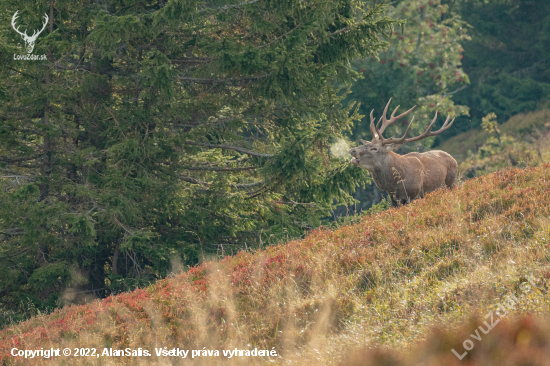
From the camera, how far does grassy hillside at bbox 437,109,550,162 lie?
26.7 m

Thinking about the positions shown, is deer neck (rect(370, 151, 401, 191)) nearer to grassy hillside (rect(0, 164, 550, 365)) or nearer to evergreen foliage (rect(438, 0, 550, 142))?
grassy hillside (rect(0, 164, 550, 365))

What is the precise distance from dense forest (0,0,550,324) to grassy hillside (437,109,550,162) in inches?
663

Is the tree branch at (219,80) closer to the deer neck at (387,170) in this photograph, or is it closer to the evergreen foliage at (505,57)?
the deer neck at (387,170)

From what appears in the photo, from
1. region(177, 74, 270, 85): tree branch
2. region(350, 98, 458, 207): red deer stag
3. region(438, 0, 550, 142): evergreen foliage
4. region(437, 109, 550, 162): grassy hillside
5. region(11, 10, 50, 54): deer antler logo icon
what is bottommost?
region(437, 109, 550, 162): grassy hillside

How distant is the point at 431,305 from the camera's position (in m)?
4.97

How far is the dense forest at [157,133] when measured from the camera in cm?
1000

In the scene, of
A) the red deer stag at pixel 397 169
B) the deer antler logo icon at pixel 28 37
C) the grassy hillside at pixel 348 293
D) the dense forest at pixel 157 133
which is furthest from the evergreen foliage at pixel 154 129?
the grassy hillside at pixel 348 293

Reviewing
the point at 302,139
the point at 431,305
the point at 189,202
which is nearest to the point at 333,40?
the point at 302,139

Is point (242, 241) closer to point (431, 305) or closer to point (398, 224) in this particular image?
point (398, 224)

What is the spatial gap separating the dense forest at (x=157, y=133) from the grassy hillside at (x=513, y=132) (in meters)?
16.8

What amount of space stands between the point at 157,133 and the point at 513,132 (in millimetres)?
23624

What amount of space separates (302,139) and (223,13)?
3094 mm

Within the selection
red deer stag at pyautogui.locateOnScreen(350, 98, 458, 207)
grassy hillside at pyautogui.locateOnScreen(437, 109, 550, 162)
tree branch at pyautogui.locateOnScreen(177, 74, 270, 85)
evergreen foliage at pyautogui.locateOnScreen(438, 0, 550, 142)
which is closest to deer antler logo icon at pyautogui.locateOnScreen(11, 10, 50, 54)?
tree branch at pyautogui.locateOnScreen(177, 74, 270, 85)

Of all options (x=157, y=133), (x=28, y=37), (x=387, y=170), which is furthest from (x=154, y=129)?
(x=387, y=170)
